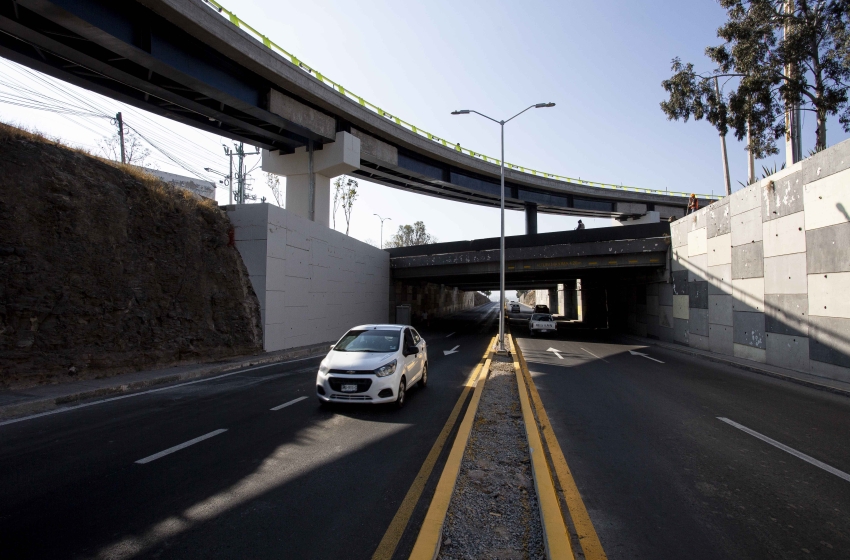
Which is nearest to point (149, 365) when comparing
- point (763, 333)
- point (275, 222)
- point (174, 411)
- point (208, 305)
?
point (208, 305)

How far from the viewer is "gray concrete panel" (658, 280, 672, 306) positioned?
24.7 meters

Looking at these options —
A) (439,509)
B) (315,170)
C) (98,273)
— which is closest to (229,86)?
(315,170)

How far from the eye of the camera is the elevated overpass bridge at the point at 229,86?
626 inches

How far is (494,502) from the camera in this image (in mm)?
4512

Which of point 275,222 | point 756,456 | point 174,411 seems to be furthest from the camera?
point 275,222

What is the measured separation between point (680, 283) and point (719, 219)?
16.4ft

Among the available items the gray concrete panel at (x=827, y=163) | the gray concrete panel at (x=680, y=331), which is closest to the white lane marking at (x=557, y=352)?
the gray concrete panel at (x=680, y=331)

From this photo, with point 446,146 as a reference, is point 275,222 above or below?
below

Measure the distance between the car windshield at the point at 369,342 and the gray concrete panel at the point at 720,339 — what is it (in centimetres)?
1542

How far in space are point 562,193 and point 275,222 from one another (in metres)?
38.1

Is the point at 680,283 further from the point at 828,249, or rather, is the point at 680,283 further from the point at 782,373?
the point at 828,249

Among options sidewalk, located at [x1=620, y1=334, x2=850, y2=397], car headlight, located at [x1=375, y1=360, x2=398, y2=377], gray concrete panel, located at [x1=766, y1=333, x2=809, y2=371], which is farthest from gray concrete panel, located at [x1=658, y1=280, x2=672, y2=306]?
car headlight, located at [x1=375, y1=360, x2=398, y2=377]

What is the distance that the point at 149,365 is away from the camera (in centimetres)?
1291

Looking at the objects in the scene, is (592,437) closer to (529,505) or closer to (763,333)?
(529,505)
